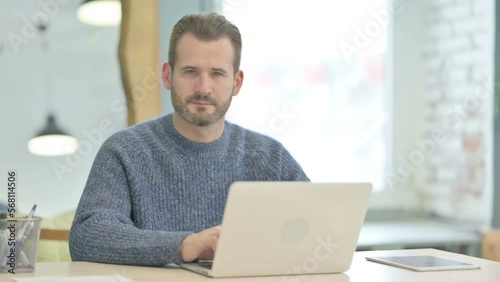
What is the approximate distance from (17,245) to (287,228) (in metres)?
0.57

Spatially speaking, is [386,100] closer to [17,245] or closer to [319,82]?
[319,82]

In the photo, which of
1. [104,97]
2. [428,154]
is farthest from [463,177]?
[104,97]

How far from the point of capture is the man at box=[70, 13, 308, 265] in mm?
2035

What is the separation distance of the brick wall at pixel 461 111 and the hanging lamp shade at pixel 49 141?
6.04 ft

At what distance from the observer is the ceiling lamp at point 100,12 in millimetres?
3160

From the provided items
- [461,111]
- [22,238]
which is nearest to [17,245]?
[22,238]

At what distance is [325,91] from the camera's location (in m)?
3.85

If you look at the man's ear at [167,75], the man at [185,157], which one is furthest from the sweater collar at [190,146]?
the man's ear at [167,75]

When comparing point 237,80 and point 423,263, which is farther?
point 237,80

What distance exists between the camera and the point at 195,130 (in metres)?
2.18

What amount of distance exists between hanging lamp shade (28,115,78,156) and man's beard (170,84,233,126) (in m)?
1.11

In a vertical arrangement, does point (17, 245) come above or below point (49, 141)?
below

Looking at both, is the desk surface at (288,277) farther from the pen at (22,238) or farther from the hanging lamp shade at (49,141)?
the hanging lamp shade at (49,141)

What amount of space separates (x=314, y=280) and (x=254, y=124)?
6.66 feet
